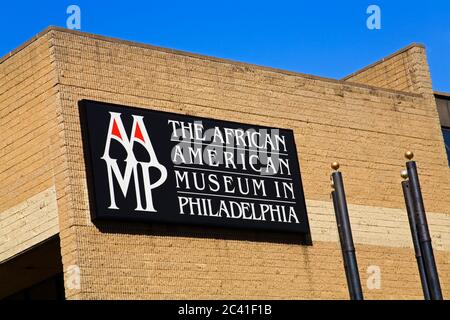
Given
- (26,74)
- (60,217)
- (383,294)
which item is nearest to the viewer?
(60,217)

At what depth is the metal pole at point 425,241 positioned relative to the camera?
2444 cm

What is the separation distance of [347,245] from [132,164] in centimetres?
681

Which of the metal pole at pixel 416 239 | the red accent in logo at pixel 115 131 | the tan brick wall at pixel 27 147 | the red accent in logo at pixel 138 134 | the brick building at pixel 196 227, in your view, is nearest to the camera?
the metal pole at pixel 416 239

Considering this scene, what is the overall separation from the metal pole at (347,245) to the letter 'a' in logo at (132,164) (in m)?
5.70

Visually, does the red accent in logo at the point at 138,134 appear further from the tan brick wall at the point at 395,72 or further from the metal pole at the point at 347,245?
the tan brick wall at the point at 395,72

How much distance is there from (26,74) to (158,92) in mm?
3456

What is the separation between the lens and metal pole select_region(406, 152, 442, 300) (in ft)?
80.2

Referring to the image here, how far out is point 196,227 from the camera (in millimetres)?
29359

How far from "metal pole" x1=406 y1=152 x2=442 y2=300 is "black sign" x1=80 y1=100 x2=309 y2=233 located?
19.7ft

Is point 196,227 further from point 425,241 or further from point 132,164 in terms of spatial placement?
point 425,241

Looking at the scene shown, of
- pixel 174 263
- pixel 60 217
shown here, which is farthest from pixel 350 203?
pixel 60 217

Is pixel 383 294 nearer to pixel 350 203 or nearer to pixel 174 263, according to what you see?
pixel 350 203

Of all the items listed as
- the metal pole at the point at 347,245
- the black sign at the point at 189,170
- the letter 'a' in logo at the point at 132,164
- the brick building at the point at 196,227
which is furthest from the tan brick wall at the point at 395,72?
the metal pole at the point at 347,245

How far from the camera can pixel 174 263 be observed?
1122 inches
